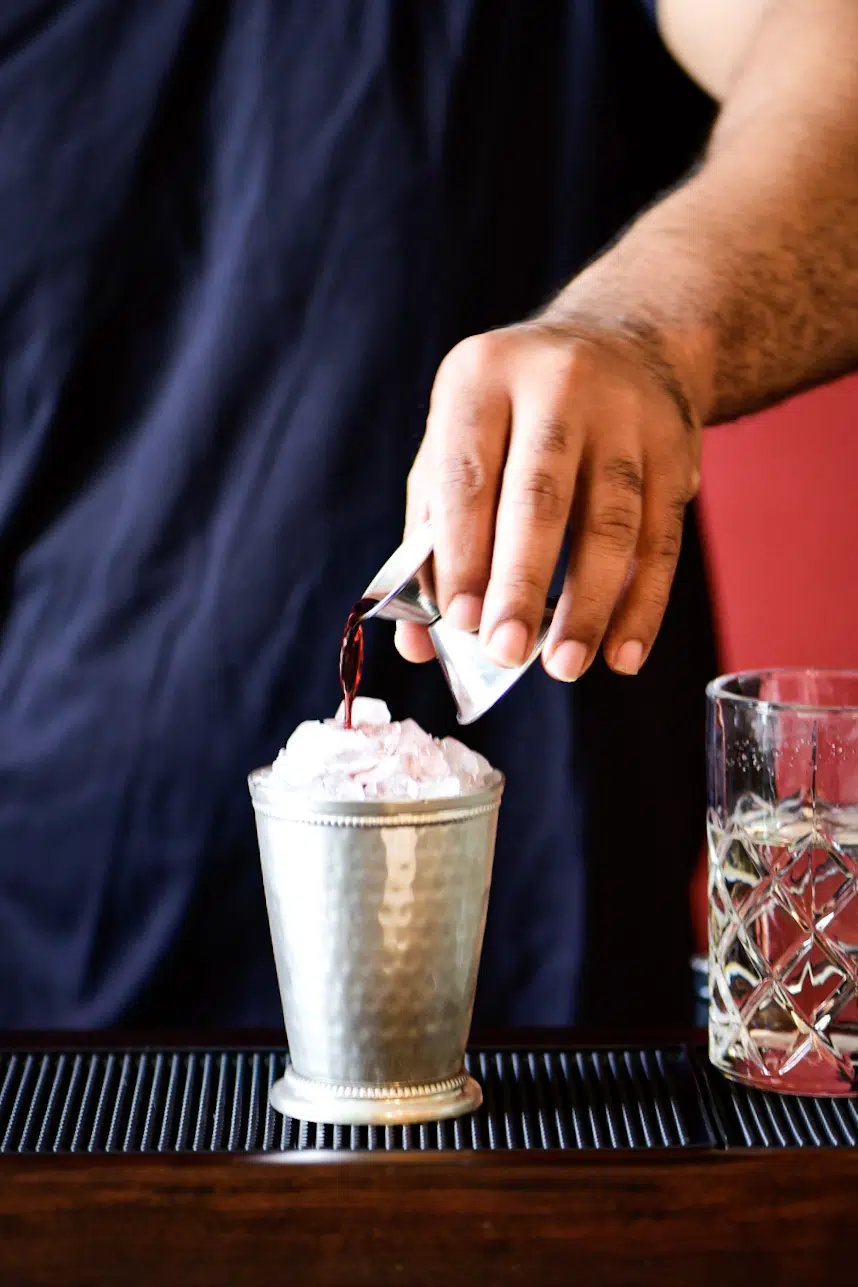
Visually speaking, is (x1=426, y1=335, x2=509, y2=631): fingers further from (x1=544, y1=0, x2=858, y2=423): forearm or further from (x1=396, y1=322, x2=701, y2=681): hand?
(x1=544, y1=0, x2=858, y2=423): forearm

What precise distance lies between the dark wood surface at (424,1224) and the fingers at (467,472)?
0.35m

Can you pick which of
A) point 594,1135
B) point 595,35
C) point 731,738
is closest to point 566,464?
point 731,738

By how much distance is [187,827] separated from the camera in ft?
5.31

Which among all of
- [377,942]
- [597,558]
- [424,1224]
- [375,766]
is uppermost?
[597,558]

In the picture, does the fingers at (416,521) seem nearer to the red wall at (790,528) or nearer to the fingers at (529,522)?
the fingers at (529,522)

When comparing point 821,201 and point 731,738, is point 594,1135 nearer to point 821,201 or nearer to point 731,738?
point 731,738

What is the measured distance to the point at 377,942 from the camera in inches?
39.5

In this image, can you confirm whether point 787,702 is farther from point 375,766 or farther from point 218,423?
point 218,423

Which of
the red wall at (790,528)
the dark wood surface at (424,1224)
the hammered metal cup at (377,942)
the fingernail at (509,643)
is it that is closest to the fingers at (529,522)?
the fingernail at (509,643)

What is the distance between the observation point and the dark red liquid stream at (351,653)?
1.06 metres

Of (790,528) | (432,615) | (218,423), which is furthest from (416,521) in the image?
(790,528)

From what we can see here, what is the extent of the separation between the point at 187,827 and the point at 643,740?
483 mm

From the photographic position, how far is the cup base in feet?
3.25

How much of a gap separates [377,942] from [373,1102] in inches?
4.0
